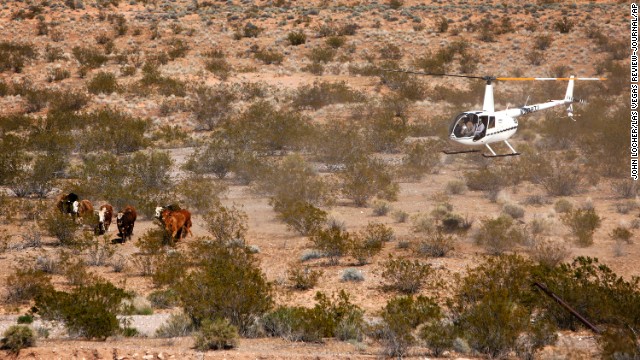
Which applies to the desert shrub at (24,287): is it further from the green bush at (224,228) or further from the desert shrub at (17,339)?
the green bush at (224,228)

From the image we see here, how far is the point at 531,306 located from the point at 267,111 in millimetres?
23441

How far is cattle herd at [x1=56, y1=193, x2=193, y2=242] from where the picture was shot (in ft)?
62.4

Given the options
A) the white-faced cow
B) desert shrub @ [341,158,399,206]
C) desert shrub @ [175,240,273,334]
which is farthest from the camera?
desert shrub @ [341,158,399,206]

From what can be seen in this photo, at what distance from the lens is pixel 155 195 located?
23969 millimetres

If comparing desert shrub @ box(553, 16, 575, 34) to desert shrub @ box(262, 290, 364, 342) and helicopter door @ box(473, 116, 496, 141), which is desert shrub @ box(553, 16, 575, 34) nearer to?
helicopter door @ box(473, 116, 496, 141)

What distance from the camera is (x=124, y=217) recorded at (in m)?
19.1

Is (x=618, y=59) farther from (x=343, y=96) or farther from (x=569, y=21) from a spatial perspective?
(x=343, y=96)

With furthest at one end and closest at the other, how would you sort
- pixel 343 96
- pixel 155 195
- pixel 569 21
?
pixel 569 21 < pixel 343 96 < pixel 155 195

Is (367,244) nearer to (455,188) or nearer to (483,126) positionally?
(483,126)

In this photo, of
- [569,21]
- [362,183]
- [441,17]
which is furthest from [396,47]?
[362,183]

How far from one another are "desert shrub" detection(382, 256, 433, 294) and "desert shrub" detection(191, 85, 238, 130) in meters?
21.1

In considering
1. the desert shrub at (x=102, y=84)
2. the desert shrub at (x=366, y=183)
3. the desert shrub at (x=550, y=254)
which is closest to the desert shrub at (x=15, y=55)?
the desert shrub at (x=102, y=84)

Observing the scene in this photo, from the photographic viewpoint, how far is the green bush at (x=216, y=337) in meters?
11.2

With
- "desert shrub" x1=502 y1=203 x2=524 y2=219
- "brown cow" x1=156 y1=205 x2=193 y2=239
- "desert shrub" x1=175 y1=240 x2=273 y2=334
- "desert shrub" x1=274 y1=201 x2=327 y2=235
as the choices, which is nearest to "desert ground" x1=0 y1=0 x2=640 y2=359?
"desert shrub" x1=502 y1=203 x2=524 y2=219
